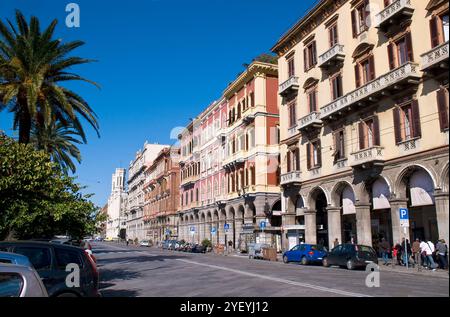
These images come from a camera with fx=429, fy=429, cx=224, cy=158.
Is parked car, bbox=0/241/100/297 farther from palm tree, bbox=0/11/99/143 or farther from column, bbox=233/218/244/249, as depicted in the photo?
column, bbox=233/218/244/249

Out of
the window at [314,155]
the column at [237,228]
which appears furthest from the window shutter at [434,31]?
the column at [237,228]

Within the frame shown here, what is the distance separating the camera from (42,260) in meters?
9.04

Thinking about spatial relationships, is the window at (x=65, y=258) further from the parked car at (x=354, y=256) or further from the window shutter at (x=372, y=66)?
the window shutter at (x=372, y=66)

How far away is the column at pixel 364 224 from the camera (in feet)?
91.3

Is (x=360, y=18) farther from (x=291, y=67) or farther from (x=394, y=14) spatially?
(x=291, y=67)

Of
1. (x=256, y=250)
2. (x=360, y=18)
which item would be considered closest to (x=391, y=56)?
(x=360, y=18)

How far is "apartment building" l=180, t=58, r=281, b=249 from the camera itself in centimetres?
4456

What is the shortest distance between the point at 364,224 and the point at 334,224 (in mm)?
3353

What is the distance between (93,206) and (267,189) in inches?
1046

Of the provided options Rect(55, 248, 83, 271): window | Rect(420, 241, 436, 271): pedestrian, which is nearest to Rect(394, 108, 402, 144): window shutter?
Rect(420, 241, 436, 271): pedestrian

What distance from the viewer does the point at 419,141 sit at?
23.5 metres

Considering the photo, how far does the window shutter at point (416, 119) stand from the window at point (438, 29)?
3.20m
